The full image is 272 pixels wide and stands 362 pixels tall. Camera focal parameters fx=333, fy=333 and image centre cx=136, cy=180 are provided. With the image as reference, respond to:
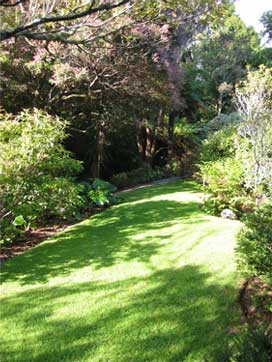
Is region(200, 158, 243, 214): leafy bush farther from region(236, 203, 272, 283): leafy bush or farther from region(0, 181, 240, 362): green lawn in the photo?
region(236, 203, 272, 283): leafy bush

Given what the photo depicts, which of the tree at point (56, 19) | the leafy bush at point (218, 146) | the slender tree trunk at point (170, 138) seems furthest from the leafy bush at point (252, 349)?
the slender tree trunk at point (170, 138)

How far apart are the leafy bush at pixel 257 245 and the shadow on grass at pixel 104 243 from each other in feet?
4.36

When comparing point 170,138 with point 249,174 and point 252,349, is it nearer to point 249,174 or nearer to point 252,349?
point 249,174

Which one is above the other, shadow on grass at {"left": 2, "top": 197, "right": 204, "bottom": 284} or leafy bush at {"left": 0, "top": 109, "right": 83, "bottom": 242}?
leafy bush at {"left": 0, "top": 109, "right": 83, "bottom": 242}

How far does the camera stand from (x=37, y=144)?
4.69 meters

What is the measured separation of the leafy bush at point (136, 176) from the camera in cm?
1157

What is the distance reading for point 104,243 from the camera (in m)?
5.12

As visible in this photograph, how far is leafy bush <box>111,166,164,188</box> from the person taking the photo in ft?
38.0

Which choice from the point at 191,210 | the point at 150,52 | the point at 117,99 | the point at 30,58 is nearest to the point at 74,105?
the point at 117,99

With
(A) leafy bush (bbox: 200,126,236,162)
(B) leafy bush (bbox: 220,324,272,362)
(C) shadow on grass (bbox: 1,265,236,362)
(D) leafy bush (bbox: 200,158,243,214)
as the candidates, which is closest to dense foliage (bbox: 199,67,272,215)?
(D) leafy bush (bbox: 200,158,243,214)

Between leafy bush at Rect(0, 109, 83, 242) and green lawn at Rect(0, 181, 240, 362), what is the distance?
0.64 metres

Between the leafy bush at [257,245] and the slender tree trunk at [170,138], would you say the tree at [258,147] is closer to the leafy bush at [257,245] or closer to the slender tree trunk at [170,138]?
the leafy bush at [257,245]

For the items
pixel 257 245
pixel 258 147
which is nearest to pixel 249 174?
pixel 258 147

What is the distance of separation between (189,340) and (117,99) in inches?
325
